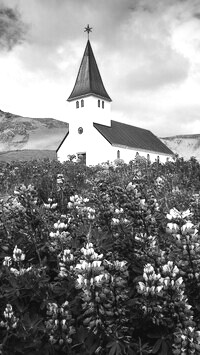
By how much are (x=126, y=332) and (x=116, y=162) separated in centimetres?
1255

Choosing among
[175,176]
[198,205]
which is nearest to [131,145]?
[175,176]

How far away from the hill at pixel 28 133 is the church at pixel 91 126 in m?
23.4

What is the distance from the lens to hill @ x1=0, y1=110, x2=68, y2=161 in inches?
3644

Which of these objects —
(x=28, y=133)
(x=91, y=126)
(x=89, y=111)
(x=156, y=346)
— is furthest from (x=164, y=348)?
(x=28, y=133)

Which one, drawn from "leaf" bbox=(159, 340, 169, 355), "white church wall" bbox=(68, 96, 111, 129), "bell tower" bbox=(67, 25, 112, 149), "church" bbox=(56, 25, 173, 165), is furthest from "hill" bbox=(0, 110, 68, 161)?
"leaf" bbox=(159, 340, 169, 355)

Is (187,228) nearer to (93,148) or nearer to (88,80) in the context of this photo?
(93,148)

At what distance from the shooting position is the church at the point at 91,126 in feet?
195

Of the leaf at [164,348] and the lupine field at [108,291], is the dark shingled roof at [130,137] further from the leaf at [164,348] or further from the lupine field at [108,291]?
the leaf at [164,348]

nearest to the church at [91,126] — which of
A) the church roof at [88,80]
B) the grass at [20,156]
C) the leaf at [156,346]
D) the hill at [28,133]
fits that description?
the church roof at [88,80]

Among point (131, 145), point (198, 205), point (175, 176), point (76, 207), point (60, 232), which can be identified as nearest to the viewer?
point (60, 232)

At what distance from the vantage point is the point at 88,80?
62.7 meters

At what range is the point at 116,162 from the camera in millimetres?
15055

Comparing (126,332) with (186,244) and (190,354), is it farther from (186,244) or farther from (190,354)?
(186,244)

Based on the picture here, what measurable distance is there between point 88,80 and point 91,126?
832cm
